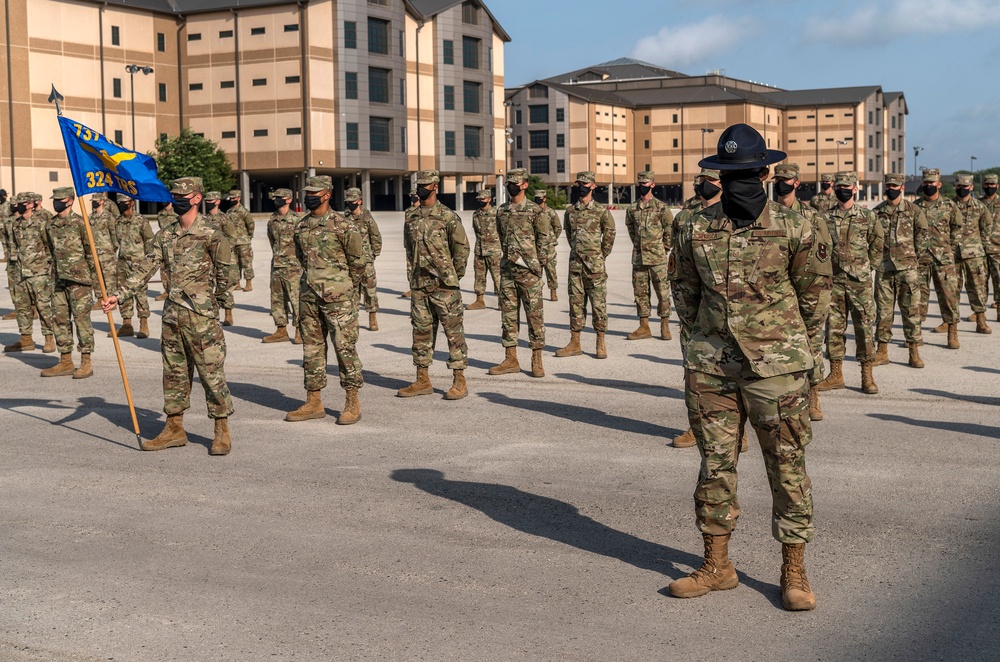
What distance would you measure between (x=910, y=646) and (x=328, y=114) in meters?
71.6

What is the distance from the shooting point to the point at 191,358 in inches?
382

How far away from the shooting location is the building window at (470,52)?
8306 cm

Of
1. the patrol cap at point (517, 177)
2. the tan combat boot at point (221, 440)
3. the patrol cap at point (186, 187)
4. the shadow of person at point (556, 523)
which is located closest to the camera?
the shadow of person at point (556, 523)

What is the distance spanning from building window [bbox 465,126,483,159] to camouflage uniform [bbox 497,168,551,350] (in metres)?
70.7

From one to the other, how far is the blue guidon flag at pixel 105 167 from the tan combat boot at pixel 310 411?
2.30m

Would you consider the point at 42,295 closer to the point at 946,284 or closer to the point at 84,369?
the point at 84,369

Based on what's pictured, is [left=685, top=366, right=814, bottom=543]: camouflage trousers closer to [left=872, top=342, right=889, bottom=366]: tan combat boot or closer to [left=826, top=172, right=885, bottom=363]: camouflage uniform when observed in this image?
[left=826, top=172, right=885, bottom=363]: camouflage uniform

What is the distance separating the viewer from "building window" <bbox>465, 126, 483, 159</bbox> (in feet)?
277

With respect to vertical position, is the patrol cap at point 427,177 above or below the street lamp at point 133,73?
below

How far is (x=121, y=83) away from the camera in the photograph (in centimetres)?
7281

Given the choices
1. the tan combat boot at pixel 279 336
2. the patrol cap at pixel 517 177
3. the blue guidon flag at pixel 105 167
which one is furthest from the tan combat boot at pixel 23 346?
the patrol cap at pixel 517 177

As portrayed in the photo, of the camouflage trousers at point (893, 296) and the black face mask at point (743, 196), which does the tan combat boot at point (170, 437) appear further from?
the camouflage trousers at point (893, 296)

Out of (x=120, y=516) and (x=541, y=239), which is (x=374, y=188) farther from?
(x=120, y=516)

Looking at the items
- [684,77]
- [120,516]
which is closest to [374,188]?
[684,77]
